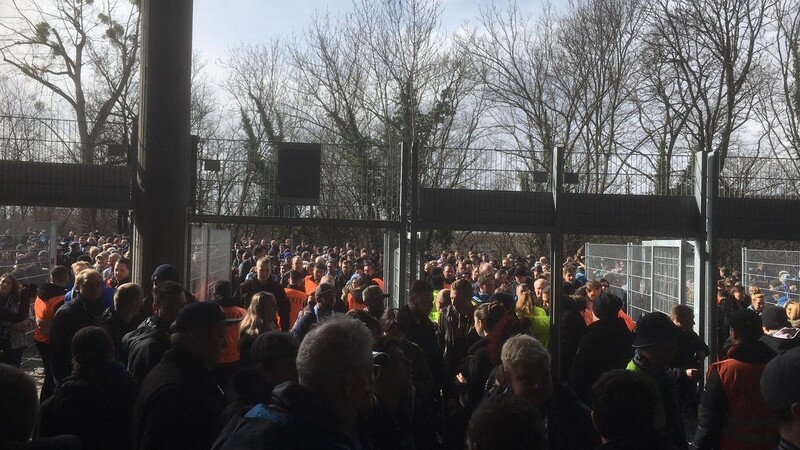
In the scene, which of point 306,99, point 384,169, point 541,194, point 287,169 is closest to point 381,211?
point 384,169

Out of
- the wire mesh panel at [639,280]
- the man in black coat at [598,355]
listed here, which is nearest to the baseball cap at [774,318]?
the man in black coat at [598,355]

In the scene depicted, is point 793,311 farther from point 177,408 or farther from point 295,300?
point 177,408

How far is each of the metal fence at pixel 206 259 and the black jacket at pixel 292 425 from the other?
8.00m

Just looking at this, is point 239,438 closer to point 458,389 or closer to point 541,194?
point 458,389

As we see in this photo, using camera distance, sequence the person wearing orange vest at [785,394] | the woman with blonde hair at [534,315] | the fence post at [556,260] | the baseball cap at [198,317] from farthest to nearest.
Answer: the fence post at [556,260], the woman with blonde hair at [534,315], the baseball cap at [198,317], the person wearing orange vest at [785,394]

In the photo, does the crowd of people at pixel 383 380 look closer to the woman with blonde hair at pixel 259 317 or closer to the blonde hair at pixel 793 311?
the woman with blonde hair at pixel 259 317

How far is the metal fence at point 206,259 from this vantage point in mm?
11172

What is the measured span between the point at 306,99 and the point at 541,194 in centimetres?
2587

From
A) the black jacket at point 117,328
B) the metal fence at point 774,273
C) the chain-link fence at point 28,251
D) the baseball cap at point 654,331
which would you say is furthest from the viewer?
the metal fence at point 774,273

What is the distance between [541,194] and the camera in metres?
10.6

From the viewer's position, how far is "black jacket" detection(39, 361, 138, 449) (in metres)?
4.36

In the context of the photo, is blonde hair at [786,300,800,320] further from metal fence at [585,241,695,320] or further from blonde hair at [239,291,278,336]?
blonde hair at [239,291,278,336]

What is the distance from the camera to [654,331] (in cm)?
541

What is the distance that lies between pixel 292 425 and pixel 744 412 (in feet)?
13.3
